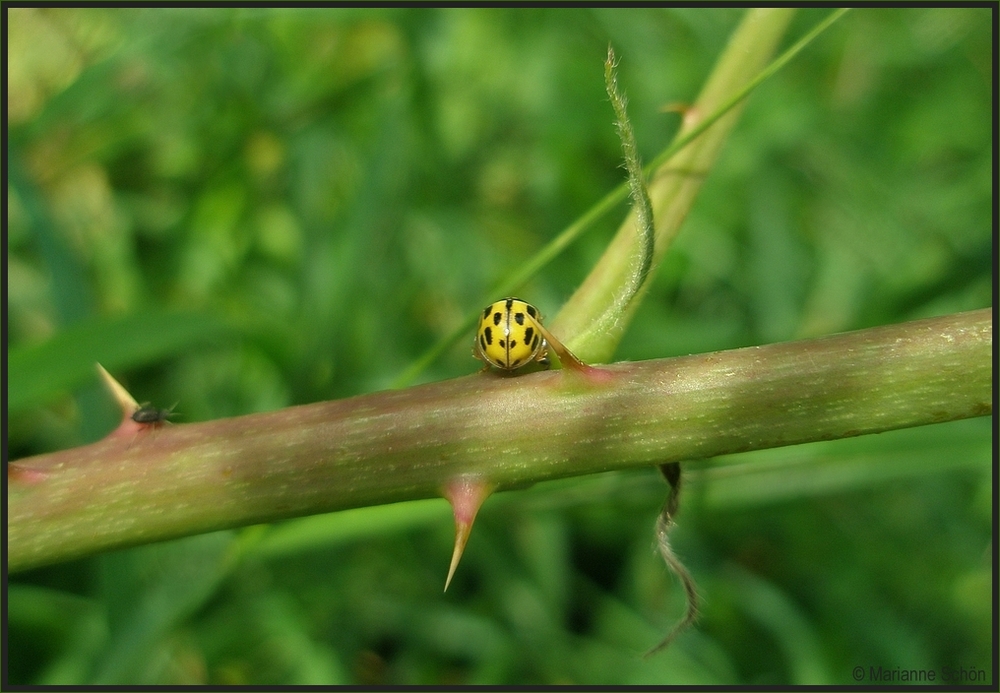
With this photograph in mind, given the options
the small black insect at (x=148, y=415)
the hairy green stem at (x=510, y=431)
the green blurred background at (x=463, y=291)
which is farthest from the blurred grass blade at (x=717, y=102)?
the green blurred background at (x=463, y=291)

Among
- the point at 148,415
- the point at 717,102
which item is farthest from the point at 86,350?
the point at 717,102

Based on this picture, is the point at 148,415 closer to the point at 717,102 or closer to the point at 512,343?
the point at 512,343

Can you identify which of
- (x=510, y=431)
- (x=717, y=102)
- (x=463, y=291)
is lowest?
(x=463, y=291)

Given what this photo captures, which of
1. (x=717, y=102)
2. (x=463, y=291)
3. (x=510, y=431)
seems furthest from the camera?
(x=463, y=291)

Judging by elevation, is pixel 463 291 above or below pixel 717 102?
below

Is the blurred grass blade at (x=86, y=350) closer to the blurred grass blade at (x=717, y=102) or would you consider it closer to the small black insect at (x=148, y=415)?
the small black insect at (x=148, y=415)

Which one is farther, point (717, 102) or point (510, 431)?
point (717, 102)

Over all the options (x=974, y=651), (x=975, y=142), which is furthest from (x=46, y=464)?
(x=975, y=142)
